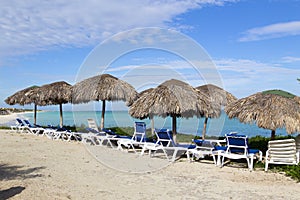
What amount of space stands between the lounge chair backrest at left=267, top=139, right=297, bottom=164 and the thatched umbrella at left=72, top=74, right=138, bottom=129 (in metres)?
6.19

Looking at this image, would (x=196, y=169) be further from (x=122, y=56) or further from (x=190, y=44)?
(x=122, y=56)

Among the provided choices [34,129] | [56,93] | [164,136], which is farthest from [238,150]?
[34,129]

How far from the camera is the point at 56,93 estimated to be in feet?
42.9

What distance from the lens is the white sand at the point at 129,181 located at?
450 centimetres

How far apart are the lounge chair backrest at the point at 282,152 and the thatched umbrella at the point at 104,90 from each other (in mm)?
6186

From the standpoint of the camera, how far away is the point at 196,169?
6.44 m

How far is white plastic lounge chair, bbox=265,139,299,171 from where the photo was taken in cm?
618

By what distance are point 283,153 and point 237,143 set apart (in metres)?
0.96

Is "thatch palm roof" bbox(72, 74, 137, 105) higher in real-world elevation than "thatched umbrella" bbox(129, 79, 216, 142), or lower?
higher

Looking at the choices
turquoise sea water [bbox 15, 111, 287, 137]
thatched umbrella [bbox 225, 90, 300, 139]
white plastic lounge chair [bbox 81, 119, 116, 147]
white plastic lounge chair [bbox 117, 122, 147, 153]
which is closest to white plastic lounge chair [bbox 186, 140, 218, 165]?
thatched umbrella [bbox 225, 90, 300, 139]

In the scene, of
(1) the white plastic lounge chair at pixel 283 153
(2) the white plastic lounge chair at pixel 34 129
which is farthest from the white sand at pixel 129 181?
(2) the white plastic lounge chair at pixel 34 129

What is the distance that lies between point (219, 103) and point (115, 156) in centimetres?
433

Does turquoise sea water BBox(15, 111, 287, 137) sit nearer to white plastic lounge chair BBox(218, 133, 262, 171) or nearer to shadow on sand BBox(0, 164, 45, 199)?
white plastic lounge chair BBox(218, 133, 262, 171)

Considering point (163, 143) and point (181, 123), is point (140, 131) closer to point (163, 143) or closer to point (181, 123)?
point (163, 143)
